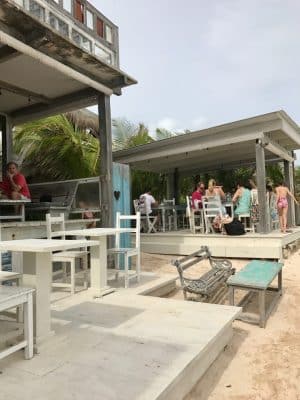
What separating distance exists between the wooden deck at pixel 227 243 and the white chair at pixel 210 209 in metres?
0.43

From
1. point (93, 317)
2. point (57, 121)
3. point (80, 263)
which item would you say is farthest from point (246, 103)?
point (93, 317)

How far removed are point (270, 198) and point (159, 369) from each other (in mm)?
7892

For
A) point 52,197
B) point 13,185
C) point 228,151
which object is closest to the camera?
point 13,185

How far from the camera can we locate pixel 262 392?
2709 mm

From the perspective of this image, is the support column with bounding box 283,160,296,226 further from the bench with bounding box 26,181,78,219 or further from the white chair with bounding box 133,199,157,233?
the bench with bounding box 26,181,78,219

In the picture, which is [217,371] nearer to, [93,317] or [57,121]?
[93,317]

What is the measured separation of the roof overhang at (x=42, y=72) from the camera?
4.52 meters

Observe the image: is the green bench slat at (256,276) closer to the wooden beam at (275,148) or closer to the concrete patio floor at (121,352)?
the concrete patio floor at (121,352)

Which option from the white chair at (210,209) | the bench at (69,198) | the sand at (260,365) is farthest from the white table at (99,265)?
the white chair at (210,209)

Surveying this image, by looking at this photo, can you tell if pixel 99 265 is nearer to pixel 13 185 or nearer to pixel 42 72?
pixel 13 185

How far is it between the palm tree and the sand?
564 cm

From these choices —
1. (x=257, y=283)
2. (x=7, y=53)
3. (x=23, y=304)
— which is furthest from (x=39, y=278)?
(x=7, y=53)

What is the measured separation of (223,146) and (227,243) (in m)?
2.53

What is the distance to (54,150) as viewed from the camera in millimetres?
8961
